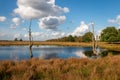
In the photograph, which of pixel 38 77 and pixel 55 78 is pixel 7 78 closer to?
pixel 38 77

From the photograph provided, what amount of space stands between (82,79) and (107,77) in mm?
1095

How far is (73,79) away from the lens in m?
7.39

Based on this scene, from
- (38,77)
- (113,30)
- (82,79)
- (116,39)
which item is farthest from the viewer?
(113,30)

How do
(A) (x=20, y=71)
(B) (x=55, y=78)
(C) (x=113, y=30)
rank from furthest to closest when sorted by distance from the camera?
1. (C) (x=113, y=30)
2. (A) (x=20, y=71)
3. (B) (x=55, y=78)

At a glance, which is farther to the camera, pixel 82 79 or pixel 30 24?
pixel 30 24

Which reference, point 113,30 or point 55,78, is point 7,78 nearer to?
point 55,78

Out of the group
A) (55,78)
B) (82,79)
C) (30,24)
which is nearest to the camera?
(82,79)

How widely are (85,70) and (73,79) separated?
250 centimetres

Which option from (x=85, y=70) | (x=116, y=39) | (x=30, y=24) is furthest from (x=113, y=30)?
(x=85, y=70)

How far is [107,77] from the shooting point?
7.74 metres

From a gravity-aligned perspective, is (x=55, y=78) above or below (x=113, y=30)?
below

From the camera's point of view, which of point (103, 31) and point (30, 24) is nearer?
point (30, 24)

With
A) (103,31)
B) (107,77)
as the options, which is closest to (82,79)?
(107,77)

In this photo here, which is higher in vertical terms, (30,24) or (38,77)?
(30,24)
